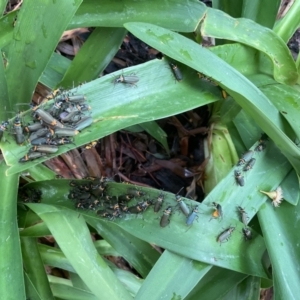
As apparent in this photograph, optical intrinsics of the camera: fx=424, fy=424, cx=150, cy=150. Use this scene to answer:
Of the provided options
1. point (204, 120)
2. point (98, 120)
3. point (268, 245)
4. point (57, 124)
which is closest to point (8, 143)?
point (57, 124)

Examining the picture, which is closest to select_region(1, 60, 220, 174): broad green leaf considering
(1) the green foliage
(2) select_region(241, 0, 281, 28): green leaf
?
(1) the green foliage

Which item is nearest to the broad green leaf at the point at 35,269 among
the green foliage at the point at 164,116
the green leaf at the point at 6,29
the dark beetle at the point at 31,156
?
the green foliage at the point at 164,116

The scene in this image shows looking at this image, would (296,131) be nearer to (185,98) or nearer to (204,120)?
(185,98)

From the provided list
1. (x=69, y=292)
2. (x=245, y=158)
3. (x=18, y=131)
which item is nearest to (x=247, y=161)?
(x=245, y=158)

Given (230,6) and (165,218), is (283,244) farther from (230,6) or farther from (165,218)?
(230,6)

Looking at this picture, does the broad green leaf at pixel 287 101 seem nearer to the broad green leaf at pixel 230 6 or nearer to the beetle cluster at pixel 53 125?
the broad green leaf at pixel 230 6

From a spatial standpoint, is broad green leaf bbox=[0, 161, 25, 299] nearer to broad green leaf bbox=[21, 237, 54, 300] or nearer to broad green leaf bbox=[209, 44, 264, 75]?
broad green leaf bbox=[21, 237, 54, 300]
